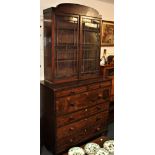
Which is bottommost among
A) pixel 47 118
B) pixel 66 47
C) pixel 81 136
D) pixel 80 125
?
pixel 81 136

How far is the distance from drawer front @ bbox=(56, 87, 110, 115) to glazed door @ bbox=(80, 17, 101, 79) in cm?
33

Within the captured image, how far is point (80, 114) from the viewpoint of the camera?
9.43 ft

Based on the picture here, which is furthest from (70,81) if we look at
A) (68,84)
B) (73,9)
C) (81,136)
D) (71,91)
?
(73,9)

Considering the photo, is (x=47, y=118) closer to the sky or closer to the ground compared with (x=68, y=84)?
closer to the ground

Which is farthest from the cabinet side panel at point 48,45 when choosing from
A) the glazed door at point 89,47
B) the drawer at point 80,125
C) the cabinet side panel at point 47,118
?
the drawer at point 80,125

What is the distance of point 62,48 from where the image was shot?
2.77 metres

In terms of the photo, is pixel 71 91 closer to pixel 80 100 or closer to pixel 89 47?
pixel 80 100

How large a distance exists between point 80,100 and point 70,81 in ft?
1.12

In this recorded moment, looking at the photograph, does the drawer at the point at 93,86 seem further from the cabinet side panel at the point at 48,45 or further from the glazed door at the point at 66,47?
the cabinet side panel at the point at 48,45

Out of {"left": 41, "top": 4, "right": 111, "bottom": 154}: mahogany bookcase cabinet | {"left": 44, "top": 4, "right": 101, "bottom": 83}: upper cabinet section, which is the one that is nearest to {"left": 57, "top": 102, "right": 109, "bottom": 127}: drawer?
{"left": 41, "top": 4, "right": 111, "bottom": 154}: mahogany bookcase cabinet
